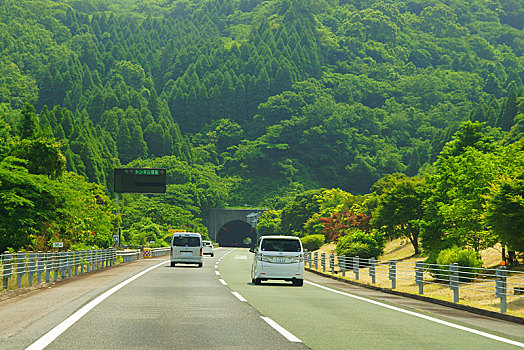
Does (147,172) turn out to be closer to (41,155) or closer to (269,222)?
(41,155)

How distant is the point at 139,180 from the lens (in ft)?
210

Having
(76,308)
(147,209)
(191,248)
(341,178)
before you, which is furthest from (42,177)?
(341,178)

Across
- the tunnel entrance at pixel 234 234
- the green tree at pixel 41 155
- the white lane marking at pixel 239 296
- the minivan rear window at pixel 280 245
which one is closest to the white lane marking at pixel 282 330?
the white lane marking at pixel 239 296

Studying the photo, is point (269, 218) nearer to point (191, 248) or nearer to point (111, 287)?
point (191, 248)

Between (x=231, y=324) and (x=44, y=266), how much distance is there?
14.8 metres

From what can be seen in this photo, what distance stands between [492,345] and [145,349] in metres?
5.23

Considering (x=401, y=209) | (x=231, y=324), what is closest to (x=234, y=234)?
(x=401, y=209)

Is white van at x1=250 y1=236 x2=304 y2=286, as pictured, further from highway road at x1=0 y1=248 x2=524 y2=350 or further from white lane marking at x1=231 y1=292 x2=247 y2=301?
highway road at x1=0 y1=248 x2=524 y2=350

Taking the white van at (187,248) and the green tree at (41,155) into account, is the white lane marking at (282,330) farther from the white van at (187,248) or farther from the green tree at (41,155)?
the green tree at (41,155)

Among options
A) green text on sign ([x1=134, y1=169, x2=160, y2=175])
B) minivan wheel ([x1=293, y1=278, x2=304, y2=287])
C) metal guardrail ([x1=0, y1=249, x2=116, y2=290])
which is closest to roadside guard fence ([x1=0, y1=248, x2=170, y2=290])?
metal guardrail ([x1=0, y1=249, x2=116, y2=290])

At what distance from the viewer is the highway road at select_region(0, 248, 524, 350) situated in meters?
9.78

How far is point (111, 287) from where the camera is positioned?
21328 mm

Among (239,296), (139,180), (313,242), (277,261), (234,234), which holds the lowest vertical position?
(239,296)

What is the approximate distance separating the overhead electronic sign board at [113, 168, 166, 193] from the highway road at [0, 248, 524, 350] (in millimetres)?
45181
